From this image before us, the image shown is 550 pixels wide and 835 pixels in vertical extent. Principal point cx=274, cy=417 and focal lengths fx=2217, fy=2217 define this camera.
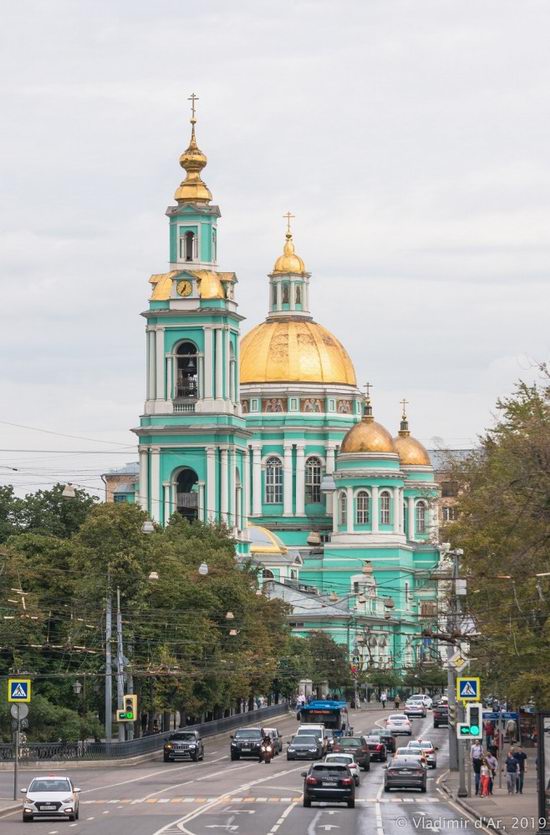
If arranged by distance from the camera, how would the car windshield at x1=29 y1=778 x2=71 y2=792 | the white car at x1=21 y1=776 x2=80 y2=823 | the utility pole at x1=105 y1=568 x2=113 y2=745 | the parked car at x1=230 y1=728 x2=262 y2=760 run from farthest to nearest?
the parked car at x1=230 y1=728 x2=262 y2=760
the utility pole at x1=105 y1=568 x2=113 y2=745
the car windshield at x1=29 y1=778 x2=71 y2=792
the white car at x1=21 y1=776 x2=80 y2=823

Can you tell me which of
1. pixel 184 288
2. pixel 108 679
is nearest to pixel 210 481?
pixel 184 288

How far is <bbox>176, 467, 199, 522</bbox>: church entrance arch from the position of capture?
144 meters

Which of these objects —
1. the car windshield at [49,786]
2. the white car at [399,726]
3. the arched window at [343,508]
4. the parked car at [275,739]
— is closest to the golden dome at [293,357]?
the arched window at [343,508]

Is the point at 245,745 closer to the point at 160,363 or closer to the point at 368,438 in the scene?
the point at 160,363

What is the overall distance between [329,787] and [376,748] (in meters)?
29.1

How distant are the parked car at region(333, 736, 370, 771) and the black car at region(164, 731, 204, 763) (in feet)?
21.4

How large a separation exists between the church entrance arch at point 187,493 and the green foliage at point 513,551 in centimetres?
6388

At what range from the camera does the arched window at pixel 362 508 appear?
181750mm

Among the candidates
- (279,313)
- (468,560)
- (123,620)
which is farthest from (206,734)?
(279,313)

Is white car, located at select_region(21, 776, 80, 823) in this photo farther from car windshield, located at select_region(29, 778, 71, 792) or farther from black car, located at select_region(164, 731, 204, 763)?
black car, located at select_region(164, 731, 204, 763)

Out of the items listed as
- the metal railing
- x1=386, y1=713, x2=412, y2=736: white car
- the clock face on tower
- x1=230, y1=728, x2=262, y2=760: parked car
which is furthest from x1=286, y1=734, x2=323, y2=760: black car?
the clock face on tower

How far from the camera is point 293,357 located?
188 meters

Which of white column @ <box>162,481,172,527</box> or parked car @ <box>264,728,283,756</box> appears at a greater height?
white column @ <box>162,481,172,527</box>

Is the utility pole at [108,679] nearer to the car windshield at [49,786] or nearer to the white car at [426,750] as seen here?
the white car at [426,750]
